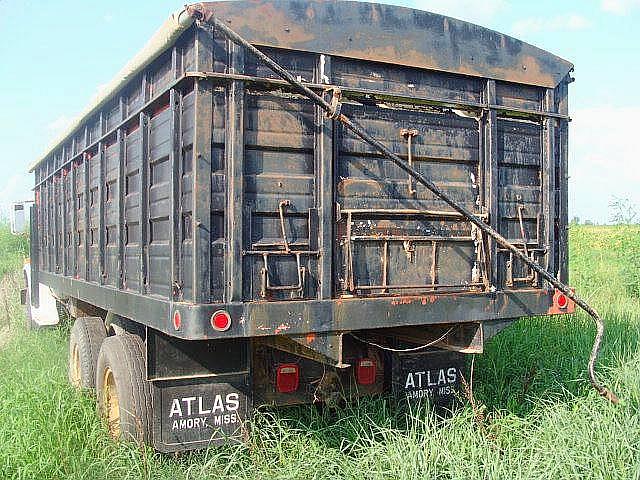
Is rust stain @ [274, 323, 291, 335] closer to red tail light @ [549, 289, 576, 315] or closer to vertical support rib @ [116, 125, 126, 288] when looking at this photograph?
vertical support rib @ [116, 125, 126, 288]

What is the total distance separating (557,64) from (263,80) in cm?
209

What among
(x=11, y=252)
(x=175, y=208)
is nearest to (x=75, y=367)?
(x=175, y=208)

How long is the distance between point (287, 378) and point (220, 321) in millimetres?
970

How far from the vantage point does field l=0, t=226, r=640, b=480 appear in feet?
12.5

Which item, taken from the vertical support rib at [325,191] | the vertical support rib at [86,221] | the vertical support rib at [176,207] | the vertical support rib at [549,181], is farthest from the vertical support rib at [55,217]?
the vertical support rib at [549,181]

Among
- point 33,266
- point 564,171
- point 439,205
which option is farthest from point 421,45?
point 33,266

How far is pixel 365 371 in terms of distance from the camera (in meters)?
4.43

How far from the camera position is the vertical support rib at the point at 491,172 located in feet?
13.5

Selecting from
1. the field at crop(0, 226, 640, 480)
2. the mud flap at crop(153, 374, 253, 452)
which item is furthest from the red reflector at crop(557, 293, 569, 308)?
the mud flap at crop(153, 374, 253, 452)

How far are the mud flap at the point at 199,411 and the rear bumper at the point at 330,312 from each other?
1.42 feet

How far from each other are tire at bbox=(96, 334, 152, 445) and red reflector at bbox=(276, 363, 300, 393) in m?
0.75

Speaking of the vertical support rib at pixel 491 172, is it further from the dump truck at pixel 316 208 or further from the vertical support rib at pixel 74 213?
the vertical support rib at pixel 74 213

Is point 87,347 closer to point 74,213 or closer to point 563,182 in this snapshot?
point 74,213

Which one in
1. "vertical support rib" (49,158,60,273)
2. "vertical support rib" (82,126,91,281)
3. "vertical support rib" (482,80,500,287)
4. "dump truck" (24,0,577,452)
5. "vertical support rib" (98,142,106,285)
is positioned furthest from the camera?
"vertical support rib" (49,158,60,273)
